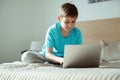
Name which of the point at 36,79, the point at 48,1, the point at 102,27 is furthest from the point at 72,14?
the point at 48,1

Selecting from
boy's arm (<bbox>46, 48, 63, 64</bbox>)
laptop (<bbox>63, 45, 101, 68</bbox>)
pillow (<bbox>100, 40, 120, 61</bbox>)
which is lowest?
pillow (<bbox>100, 40, 120, 61</bbox>)

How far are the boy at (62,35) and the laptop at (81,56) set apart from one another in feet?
1.36

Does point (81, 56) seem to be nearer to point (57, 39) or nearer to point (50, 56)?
point (50, 56)

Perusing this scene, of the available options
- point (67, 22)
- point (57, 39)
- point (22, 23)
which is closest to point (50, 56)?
point (57, 39)

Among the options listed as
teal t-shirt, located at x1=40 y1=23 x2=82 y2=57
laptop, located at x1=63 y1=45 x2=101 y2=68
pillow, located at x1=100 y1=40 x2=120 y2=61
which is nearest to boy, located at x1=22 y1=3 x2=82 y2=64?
teal t-shirt, located at x1=40 y1=23 x2=82 y2=57

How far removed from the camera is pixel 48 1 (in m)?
4.29

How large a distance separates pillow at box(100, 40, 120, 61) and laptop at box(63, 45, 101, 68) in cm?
135

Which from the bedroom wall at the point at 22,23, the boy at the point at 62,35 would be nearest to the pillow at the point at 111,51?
the boy at the point at 62,35

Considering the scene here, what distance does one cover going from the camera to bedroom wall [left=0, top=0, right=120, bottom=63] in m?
4.28

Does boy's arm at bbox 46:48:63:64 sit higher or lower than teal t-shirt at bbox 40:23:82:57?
lower

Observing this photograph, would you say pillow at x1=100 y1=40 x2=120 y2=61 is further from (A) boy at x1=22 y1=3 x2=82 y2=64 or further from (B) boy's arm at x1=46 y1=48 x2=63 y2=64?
(B) boy's arm at x1=46 y1=48 x2=63 y2=64

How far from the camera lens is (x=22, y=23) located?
14.5 ft

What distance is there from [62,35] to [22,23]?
233cm

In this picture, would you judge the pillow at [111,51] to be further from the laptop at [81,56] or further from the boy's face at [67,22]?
the laptop at [81,56]
